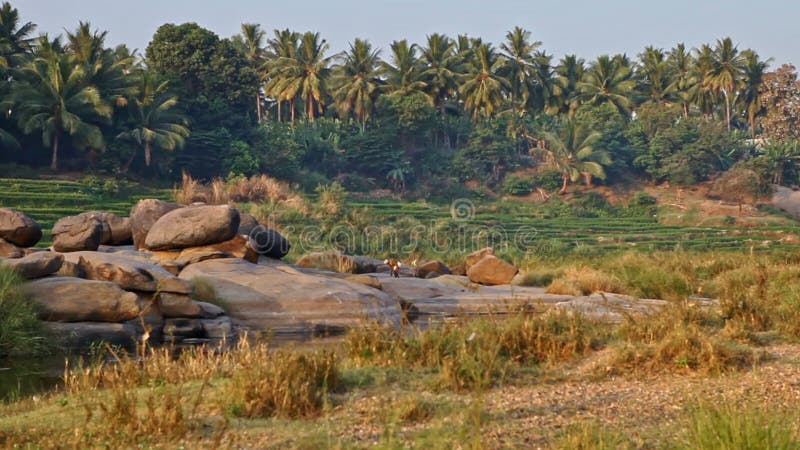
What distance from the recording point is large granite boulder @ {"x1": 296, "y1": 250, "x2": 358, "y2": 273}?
81.1 ft

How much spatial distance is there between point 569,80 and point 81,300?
59.6m

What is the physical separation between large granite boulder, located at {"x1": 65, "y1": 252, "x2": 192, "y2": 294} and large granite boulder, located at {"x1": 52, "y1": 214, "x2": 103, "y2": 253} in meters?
4.28

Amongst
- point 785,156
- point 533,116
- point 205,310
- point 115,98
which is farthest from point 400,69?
point 205,310

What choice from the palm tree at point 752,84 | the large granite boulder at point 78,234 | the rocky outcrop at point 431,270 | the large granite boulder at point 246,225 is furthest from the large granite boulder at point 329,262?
the palm tree at point 752,84

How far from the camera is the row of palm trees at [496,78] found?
61.1m

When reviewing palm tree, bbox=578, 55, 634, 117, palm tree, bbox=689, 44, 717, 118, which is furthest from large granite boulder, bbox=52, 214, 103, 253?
palm tree, bbox=689, 44, 717, 118

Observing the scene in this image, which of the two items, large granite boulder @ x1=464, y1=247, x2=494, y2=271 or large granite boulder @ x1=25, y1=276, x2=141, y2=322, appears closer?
large granite boulder @ x1=25, y1=276, x2=141, y2=322

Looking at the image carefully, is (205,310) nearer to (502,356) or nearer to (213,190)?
(502,356)

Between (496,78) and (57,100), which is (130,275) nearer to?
(57,100)

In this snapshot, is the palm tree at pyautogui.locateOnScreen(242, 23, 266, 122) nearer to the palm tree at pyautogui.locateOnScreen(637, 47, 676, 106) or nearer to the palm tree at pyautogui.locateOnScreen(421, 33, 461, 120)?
the palm tree at pyautogui.locateOnScreen(421, 33, 461, 120)

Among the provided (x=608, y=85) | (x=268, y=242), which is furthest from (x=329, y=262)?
(x=608, y=85)

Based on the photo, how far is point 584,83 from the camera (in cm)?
6875

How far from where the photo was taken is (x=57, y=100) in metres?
41.0

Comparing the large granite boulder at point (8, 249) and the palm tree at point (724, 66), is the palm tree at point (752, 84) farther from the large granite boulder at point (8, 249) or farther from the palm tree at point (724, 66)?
the large granite boulder at point (8, 249)
